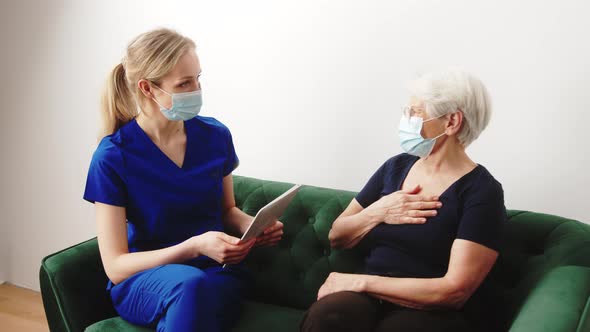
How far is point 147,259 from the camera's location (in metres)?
1.86

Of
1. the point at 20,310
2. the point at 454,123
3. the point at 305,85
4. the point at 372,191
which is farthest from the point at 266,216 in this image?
the point at 20,310

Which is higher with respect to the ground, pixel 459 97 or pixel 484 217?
pixel 459 97

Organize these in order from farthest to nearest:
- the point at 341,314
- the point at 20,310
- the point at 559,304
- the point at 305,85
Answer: the point at 20,310, the point at 305,85, the point at 341,314, the point at 559,304

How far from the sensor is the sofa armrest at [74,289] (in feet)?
6.32

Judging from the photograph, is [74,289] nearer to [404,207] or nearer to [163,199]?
[163,199]

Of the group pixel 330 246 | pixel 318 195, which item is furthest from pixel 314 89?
pixel 330 246

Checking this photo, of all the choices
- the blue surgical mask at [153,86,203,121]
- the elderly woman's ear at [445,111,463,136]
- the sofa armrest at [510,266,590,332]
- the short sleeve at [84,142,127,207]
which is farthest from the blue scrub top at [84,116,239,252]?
the sofa armrest at [510,266,590,332]

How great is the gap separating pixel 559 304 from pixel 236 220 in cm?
108

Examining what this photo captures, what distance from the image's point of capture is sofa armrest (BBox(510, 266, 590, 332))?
136 cm

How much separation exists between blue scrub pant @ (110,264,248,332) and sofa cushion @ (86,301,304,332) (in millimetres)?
26

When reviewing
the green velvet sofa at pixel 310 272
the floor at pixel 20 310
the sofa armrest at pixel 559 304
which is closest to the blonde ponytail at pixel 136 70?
the green velvet sofa at pixel 310 272

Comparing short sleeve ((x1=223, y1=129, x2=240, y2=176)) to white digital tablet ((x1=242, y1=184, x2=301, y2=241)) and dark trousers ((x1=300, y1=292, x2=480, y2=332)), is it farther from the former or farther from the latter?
dark trousers ((x1=300, y1=292, x2=480, y2=332))

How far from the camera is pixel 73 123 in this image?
3.06 meters

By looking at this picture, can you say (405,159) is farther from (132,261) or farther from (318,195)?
(132,261)
